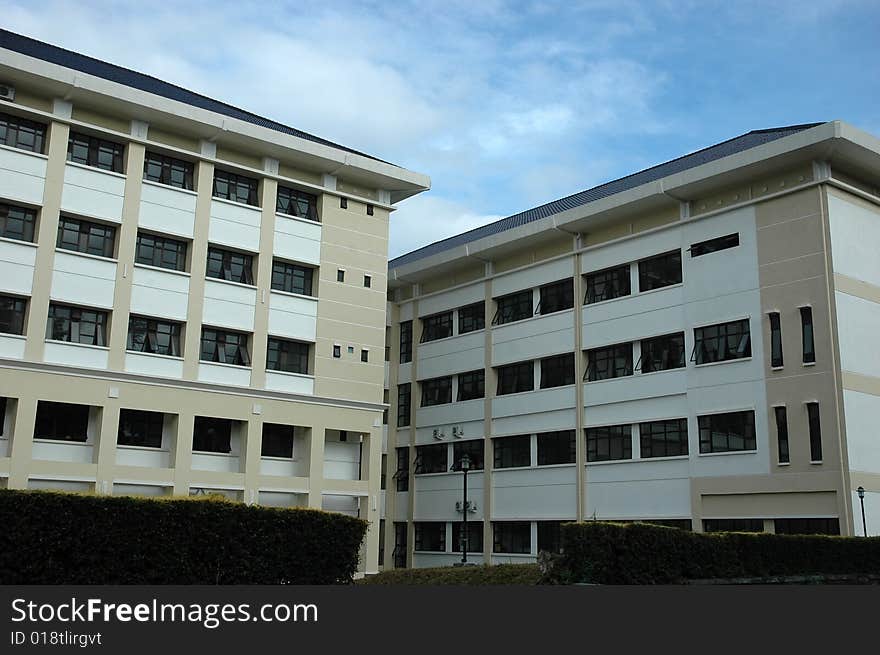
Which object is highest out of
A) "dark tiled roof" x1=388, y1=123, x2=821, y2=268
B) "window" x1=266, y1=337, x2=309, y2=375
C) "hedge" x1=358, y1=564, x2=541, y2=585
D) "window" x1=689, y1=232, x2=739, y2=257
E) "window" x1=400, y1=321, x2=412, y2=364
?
"dark tiled roof" x1=388, y1=123, x2=821, y2=268

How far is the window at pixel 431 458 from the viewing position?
44.2 m

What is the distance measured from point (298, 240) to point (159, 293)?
235 inches

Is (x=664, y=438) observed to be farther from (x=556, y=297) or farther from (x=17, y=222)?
(x=17, y=222)

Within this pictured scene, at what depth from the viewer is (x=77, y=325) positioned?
102 feet

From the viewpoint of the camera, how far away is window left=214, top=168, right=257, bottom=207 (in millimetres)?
34938

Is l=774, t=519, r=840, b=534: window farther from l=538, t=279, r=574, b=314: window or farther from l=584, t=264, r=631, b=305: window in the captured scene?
l=538, t=279, r=574, b=314: window

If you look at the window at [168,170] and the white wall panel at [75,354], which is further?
the window at [168,170]

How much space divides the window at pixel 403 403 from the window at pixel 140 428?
51.9 feet

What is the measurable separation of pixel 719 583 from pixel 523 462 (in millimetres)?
18264

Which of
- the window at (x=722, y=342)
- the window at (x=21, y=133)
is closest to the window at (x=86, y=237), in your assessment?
the window at (x=21, y=133)

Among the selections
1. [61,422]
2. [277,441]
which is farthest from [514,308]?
[61,422]

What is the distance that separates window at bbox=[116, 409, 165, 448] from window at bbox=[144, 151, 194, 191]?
810 cm

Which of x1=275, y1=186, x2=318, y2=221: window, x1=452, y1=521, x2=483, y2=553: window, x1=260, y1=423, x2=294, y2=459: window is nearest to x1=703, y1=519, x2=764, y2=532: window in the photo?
x1=452, y1=521, x2=483, y2=553: window

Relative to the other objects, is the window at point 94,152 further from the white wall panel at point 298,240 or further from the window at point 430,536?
the window at point 430,536
